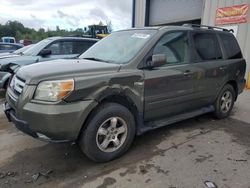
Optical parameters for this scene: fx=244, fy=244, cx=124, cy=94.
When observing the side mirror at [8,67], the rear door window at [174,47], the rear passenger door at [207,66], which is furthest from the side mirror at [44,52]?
the rear passenger door at [207,66]

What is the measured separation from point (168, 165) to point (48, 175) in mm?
1521

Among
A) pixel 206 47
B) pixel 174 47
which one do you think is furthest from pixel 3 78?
pixel 206 47

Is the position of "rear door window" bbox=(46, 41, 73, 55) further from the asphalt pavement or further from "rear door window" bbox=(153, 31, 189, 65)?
"rear door window" bbox=(153, 31, 189, 65)

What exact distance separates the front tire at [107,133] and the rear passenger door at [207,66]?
1647 mm

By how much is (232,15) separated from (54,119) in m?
8.98

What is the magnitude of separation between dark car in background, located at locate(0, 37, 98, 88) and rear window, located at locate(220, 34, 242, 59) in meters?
3.74

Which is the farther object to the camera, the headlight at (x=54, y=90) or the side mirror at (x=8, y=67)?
the side mirror at (x=8, y=67)

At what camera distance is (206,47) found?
4547 mm

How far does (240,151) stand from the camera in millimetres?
3688

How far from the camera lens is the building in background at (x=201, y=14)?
359 inches

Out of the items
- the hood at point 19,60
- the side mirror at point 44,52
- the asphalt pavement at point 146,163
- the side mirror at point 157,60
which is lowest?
the asphalt pavement at point 146,163

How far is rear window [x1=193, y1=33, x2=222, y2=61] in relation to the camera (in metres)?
4.32

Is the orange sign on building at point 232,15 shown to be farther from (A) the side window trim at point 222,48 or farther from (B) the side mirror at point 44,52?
(B) the side mirror at point 44,52

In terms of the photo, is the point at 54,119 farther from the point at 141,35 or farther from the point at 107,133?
the point at 141,35
